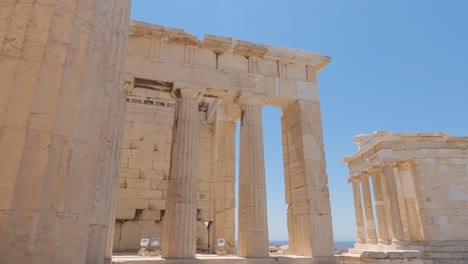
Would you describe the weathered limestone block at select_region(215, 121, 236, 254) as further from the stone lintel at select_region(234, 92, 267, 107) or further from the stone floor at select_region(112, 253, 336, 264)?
the stone floor at select_region(112, 253, 336, 264)

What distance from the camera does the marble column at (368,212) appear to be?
2659cm

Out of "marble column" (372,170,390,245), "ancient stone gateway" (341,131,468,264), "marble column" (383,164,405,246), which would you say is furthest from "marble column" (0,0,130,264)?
"marble column" (372,170,390,245)

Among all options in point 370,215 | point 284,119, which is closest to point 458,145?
point 370,215

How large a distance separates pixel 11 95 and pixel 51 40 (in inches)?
30.0

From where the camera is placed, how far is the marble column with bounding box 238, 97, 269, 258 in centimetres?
1084

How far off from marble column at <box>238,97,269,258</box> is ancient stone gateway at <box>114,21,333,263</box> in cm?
3

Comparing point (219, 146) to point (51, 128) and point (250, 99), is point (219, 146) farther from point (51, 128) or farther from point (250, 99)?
point (51, 128)

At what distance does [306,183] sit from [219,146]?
14.7 ft

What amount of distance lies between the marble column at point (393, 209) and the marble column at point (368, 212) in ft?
13.3

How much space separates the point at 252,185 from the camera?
1145 cm

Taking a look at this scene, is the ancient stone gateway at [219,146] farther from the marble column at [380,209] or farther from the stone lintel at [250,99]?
the marble column at [380,209]

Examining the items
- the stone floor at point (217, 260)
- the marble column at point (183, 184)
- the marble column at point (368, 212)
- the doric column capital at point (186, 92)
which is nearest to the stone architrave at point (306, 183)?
the stone floor at point (217, 260)

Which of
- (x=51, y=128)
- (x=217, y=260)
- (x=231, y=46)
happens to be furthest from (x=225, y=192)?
(x=51, y=128)

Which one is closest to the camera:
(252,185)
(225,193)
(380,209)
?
(252,185)
